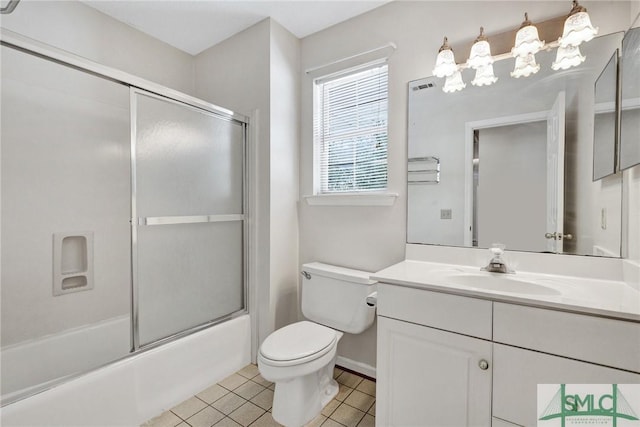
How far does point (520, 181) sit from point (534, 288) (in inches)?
21.0

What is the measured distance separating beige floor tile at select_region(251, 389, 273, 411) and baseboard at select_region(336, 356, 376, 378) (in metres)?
0.54

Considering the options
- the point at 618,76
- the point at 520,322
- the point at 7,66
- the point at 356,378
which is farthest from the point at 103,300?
the point at 618,76

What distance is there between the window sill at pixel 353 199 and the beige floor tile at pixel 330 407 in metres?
1.22

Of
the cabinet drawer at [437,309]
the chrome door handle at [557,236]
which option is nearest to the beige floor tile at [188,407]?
the cabinet drawer at [437,309]

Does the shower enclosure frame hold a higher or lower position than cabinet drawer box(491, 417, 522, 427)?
higher

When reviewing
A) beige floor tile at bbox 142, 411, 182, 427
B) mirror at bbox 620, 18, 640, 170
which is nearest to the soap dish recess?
beige floor tile at bbox 142, 411, 182, 427

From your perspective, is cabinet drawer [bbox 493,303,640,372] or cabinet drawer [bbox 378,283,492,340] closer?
cabinet drawer [bbox 493,303,640,372]

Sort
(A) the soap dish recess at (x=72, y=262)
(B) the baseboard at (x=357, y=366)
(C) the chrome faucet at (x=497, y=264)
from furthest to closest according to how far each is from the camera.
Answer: (B) the baseboard at (x=357, y=366)
(A) the soap dish recess at (x=72, y=262)
(C) the chrome faucet at (x=497, y=264)

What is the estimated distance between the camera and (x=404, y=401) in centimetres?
125

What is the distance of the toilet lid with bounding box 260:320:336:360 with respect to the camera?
1.44m

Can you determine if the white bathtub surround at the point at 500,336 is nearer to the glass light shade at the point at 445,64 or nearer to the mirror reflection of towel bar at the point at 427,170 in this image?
the mirror reflection of towel bar at the point at 427,170

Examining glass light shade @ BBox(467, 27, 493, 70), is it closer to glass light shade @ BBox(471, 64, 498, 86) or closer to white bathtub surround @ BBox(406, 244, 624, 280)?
glass light shade @ BBox(471, 64, 498, 86)

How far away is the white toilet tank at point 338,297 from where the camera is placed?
1.73m

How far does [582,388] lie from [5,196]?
2663 mm
